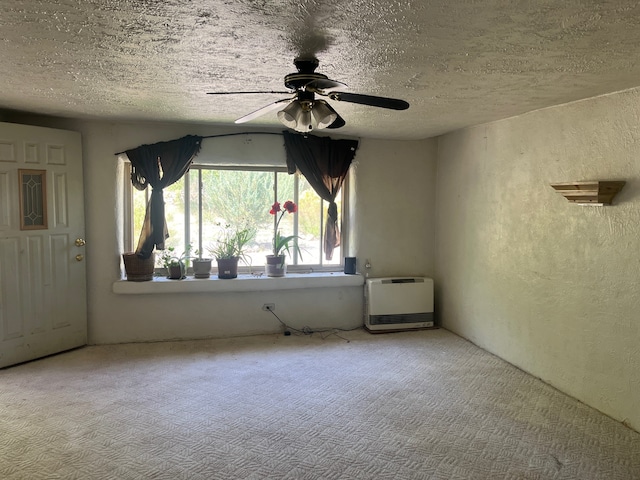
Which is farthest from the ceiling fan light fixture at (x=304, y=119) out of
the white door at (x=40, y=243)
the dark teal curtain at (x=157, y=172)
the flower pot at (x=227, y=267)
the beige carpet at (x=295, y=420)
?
the white door at (x=40, y=243)

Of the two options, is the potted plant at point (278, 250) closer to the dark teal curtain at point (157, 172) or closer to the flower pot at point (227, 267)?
the flower pot at point (227, 267)

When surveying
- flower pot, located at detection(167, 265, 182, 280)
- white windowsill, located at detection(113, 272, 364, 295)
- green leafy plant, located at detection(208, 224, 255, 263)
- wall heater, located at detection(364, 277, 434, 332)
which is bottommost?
wall heater, located at detection(364, 277, 434, 332)

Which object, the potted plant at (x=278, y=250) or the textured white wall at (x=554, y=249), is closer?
the textured white wall at (x=554, y=249)

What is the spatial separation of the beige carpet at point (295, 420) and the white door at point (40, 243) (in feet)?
0.84

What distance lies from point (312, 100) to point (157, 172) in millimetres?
2491

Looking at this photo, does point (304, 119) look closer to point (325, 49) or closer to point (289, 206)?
point (325, 49)

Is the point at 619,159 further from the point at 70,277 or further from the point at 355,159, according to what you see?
the point at 70,277

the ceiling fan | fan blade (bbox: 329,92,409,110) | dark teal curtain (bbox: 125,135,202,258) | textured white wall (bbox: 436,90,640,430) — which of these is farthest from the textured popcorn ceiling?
dark teal curtain (bbox: 125,135,202,258)

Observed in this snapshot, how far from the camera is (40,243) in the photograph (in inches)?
151

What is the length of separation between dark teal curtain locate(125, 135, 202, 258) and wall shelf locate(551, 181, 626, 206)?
3177mm

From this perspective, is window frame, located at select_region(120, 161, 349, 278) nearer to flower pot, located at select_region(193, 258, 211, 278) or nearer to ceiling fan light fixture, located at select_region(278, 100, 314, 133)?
flower pot, located at select_region(193, 258, 211, 278)

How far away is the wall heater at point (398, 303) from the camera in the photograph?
472 centimetres

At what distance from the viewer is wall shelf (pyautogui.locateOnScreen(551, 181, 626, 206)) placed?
2.78 meters

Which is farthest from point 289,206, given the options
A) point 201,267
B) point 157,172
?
point 157,172
